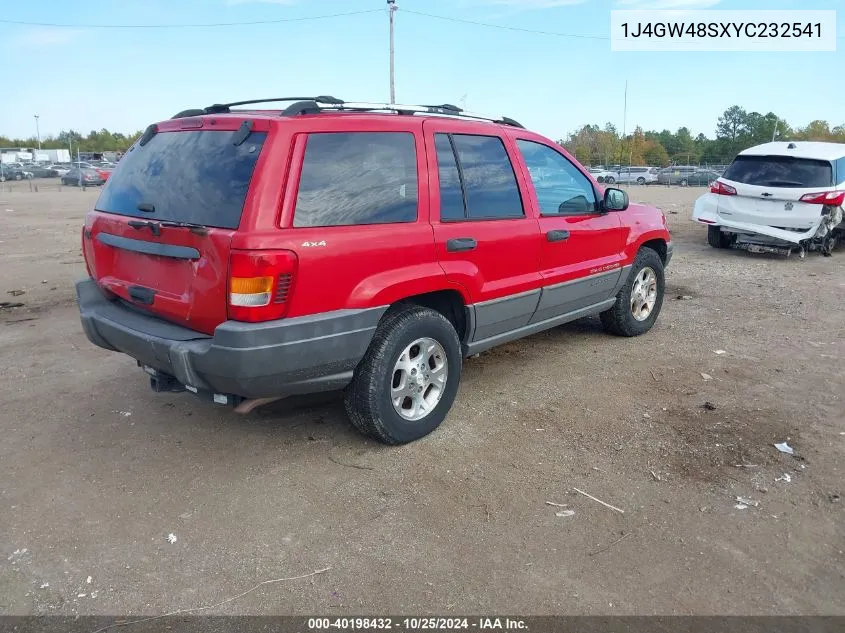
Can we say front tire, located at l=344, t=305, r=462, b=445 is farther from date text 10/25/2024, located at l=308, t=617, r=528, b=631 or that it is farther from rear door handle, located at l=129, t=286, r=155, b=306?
date text 10/25/2024, located at l=308, t=617, r=528, b=631

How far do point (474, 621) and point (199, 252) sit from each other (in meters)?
2.10

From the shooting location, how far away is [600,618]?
2.59 metres

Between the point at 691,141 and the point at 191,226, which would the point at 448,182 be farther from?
the point at 691,141

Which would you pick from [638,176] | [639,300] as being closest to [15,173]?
[638,176]

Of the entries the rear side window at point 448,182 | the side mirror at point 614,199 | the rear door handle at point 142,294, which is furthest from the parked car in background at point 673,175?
the rear door handle at point 142,294

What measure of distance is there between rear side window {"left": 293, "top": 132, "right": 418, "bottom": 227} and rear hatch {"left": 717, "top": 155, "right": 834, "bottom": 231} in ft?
26.6

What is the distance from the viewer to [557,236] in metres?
4.81

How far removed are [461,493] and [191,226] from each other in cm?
194

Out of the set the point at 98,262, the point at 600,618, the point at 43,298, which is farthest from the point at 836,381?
the point at 43,298

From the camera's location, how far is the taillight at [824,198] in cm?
966

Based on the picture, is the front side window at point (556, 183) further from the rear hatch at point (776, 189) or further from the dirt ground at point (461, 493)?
the rear hatch at point (776, 189)

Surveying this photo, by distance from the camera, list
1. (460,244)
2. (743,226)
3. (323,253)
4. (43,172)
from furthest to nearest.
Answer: (43,172) < (743,226) < (460,244) < (323,253)

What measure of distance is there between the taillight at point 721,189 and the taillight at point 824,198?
1.02 m

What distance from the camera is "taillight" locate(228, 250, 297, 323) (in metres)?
3.15
